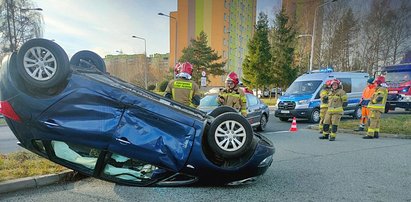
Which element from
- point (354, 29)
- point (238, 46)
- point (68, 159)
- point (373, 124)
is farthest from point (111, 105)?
point (238, 46)

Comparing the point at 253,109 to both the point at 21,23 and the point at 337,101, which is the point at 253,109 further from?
the point at 21,23

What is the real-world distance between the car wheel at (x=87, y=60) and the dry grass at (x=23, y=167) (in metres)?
1.59

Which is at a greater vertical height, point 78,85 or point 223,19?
point 223,19

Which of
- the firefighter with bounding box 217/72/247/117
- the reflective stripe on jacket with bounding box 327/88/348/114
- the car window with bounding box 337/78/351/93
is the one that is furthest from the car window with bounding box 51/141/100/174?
the car window with bounding box 337/78/351/93

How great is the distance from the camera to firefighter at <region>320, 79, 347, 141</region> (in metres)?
7.94

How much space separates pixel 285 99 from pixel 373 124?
408 cm

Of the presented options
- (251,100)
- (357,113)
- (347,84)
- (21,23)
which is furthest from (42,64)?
(21,23)

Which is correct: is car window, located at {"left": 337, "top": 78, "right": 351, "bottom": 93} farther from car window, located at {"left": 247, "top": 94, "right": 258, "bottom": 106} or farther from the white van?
car window, located at {"left": 247, "top": 94, "right": 258, "bottom": 106}

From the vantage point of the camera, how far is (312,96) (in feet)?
38.2

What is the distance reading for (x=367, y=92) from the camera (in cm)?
990

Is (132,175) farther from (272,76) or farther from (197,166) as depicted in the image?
(272,76)

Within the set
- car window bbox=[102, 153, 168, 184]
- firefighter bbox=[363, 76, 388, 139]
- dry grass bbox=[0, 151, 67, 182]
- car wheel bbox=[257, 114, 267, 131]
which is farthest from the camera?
car wheel bbox=[257, 114, 267, 131]

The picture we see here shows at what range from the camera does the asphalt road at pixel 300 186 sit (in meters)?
3.57

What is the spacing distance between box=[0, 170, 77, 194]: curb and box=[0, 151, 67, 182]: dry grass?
13 cm
